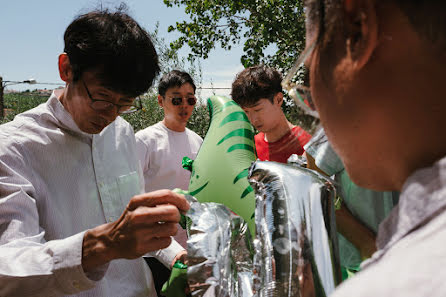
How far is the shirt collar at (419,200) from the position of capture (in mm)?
438

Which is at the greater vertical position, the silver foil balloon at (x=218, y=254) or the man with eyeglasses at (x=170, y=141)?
the man with eyeglasses at (x=170, y=141)

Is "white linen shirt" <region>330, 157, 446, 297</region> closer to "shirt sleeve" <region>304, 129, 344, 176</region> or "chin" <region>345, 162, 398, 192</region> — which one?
"chin" <region>345, 162, 398, 192</region>

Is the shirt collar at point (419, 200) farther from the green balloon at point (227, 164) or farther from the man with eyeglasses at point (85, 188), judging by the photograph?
the green balloon at point (227, 164)

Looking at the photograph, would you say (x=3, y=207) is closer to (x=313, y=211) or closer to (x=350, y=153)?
(x=313, y=211)

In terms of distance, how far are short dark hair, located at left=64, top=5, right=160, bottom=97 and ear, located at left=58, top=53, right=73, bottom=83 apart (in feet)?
0.09

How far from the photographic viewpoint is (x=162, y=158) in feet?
11.0

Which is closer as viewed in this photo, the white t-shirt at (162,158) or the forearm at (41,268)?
the forearm at (41,268)

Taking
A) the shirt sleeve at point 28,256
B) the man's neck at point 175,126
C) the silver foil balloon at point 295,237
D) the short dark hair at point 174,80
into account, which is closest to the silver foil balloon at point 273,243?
the silver foil balloon at point 295,237

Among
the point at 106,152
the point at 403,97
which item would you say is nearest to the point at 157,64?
the point at 106,152

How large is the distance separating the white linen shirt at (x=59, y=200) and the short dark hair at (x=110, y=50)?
22 cm

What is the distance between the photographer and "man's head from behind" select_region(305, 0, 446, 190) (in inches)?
19.6

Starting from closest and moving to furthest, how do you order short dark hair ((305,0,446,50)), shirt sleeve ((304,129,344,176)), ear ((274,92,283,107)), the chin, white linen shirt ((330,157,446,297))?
white linen shirt ((330,157,446,297))
short dark hair ((305,0,446,50))
the chin
shirt sleeve ((304,129,344,176))
ear ((274,92,283,107))

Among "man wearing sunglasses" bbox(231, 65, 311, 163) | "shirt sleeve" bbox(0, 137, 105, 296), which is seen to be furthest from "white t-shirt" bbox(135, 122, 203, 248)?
"shirt sleeve" bbox(0, 137, 105, 296)

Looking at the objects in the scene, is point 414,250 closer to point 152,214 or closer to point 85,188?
point 152,214
